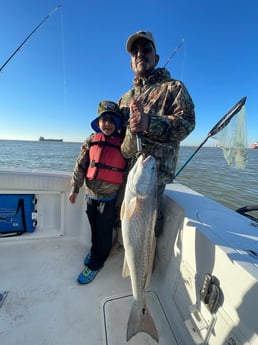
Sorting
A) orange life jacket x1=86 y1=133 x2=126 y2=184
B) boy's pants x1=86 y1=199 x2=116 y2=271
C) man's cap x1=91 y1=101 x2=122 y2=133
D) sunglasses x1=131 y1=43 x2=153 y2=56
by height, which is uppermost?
sunglasses x1=131 y1=43 x2=153 y2=56

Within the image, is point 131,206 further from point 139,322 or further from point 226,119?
point 226,119

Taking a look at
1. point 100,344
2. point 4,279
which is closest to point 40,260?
point 4,279

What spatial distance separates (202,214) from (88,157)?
141cm

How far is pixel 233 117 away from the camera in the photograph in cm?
244

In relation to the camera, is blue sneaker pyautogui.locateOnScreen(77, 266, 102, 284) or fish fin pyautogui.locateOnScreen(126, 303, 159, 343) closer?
fish fin pyautogui.locateOnScreen(126, 303, 159, 343)

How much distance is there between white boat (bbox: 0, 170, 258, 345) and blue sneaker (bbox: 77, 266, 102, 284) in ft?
0.21

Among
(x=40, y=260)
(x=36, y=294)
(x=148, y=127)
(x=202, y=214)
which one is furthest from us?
(x=40, y=260)

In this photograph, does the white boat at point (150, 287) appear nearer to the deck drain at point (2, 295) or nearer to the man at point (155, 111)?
the deck drain at point (2, 295)

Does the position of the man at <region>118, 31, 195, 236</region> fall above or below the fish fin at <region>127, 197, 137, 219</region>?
above

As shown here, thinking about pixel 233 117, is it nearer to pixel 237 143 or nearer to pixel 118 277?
pixel 237 143

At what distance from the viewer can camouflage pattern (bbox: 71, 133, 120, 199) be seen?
210 cm

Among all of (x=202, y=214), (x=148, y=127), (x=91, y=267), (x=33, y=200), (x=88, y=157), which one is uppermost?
(x=148, y=127)

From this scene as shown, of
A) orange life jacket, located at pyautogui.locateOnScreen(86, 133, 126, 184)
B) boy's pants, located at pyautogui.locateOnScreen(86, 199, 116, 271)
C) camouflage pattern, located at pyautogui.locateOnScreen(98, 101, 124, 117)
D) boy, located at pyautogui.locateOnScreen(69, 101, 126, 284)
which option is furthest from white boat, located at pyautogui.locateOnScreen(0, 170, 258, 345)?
camouflage pattern, located at pyautogui.locateOnScreen(98, 101, 124, 117)

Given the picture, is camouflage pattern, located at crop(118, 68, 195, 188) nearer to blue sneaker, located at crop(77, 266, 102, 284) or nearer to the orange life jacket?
the orange life jacket
